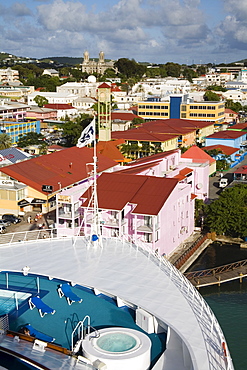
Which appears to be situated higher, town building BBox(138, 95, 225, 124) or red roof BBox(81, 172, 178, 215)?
town building BBox(138, 95, 225, 124)

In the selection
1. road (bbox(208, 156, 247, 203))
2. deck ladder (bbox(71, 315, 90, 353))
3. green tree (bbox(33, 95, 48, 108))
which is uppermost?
green tree (bbox(33, 95, 48, 108))

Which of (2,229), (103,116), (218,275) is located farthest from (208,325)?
(103,116)

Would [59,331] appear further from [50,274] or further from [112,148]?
[112,148]

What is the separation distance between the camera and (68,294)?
10.3 metres

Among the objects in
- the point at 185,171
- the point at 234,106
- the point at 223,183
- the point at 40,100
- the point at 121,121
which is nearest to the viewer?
the point at 185,171

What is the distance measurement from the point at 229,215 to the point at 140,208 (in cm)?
680

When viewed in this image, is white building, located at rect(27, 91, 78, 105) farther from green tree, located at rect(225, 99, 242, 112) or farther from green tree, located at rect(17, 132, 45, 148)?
green tree, located at rect(17, 132, 45, 148)

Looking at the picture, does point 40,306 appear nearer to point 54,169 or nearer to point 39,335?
point 39,335

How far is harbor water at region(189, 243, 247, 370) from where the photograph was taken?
16344 mm

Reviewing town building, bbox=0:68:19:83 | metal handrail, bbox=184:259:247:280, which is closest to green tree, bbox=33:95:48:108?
town building, bbox=0:68:19:83

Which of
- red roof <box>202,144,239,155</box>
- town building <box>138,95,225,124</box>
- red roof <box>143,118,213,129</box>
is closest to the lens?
red roof <box>202,144,239,155</box>

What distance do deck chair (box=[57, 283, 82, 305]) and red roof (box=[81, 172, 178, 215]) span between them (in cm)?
1054

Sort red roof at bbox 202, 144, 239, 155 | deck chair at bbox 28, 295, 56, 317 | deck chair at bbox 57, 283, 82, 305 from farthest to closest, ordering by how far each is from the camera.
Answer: red roof at bbox 202, 144, 239, 155
deck chair at bbox 57, 283, 82, 305
deck chair at bbox 28, 295, 56, 317

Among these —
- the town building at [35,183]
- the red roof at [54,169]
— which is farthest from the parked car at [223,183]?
the town building at [35,183]
